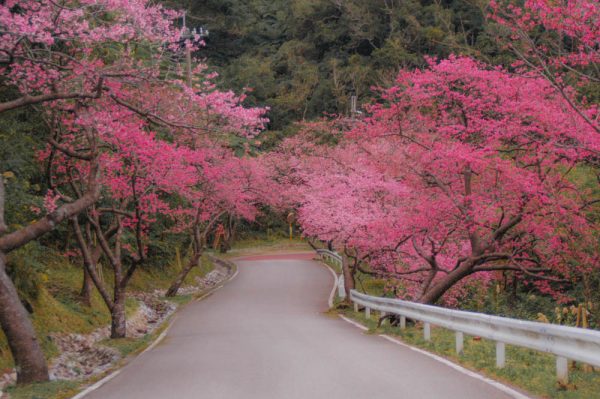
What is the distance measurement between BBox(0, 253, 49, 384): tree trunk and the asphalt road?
1210mm

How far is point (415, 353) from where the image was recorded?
10930mm

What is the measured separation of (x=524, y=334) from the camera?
8.62 meters

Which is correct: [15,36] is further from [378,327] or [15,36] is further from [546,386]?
[378,327]

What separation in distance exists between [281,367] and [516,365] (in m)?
3.57

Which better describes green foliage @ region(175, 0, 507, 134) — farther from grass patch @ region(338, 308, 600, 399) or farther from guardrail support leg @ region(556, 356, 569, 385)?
guardrail support leg @ region(556, 356, 569, 385)

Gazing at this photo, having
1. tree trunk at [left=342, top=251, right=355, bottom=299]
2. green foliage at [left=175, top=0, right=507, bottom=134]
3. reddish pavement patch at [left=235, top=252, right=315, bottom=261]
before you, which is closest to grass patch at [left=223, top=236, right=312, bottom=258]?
reddish pavement patch at [left=235, top=252, right=315, bottom=261]

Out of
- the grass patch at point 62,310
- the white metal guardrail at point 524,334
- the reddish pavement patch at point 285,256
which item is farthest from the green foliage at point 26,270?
the reddish pavement patch at point 285,256

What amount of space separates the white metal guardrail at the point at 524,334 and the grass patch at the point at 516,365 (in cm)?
21

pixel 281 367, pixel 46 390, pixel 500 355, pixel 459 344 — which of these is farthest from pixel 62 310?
pixel 500 355

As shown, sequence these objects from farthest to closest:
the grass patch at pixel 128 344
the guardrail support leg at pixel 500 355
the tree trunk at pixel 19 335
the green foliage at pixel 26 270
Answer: the grass patch at pixel 128 344 < the green foliage at pixel 26 270 < the tree trunk at pixel 19 335 < the guardrail support leg at pixel 500 355

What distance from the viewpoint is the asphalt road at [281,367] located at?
7688mm

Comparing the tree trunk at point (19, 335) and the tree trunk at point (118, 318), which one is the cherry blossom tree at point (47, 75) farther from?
the tree trunk at point (118, 318)

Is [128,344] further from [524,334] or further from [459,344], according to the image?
[524,334]

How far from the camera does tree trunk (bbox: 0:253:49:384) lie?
30.6 ft
